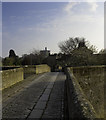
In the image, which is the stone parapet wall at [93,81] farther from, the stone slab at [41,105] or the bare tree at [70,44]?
the bare tree at [70,44]

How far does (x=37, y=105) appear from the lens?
566 centimetres

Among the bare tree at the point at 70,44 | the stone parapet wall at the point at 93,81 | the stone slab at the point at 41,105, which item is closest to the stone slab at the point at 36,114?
the stone slab at the point at 41,105

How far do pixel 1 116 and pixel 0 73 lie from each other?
398cm

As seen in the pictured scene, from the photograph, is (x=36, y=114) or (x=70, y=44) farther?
(x=70, y=44)

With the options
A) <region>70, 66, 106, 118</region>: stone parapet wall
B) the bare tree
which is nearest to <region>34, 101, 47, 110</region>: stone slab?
<region>70, 66, 106, 118</region>: stone parapet wall

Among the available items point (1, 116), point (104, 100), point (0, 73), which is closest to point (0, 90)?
point (0, 73)

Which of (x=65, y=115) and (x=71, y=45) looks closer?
(x=65, y=115)

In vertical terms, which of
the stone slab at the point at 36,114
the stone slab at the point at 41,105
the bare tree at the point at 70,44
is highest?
the bare tree at the point at 70,44

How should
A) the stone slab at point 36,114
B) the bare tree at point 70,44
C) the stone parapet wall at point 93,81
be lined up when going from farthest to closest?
the bare tree at point 70,44, the stone parapet wall at point 93,81, the stone slab at point 36,114

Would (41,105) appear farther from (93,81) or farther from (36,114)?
(93,81)

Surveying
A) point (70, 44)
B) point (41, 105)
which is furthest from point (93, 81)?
point (70, 44)

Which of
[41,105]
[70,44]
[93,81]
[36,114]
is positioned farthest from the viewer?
[70,44]

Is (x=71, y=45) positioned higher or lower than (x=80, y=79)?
higher

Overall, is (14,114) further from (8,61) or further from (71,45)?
(71,45)
